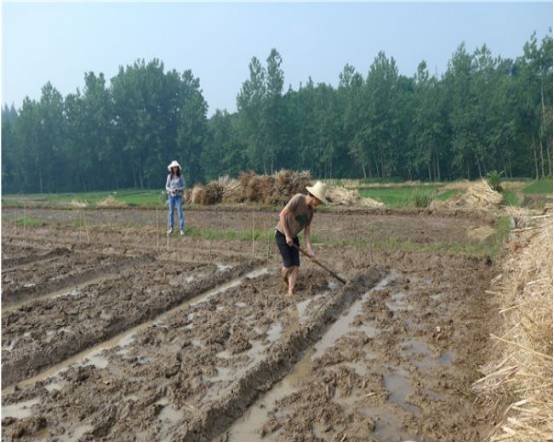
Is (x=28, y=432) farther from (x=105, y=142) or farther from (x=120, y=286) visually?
(x=105, y=142)

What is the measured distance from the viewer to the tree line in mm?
30797

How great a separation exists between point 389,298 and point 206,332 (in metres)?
2.55

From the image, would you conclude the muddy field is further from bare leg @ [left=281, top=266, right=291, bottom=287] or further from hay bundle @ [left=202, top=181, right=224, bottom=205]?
hay bundle @ [left=202, top=181, right=224, bottom=205]

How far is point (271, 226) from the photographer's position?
40.7ft

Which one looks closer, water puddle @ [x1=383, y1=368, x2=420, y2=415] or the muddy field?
the muddy field

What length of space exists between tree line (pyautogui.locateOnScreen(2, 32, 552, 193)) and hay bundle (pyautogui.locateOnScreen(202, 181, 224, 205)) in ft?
59.3

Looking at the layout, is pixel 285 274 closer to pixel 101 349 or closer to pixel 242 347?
pixel 242 347

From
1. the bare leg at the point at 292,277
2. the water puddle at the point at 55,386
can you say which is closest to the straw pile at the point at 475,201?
the bare leg at the point at 292,277

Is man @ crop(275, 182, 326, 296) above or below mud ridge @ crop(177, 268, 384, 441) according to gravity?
above

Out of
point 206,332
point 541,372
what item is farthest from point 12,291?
point 541,372

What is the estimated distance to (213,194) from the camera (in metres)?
18.6

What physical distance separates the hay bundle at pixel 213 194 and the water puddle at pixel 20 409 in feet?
48.5

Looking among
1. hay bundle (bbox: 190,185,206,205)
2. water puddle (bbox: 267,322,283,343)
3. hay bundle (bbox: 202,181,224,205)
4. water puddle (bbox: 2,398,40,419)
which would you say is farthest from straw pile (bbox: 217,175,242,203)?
water puddle (bbox: 2,398,40,419)

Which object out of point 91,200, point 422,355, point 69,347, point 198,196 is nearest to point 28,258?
point 69,347
